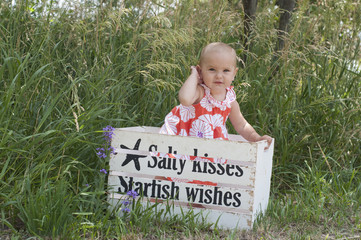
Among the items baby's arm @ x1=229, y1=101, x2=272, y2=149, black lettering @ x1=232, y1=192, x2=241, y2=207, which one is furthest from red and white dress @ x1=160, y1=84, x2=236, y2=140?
black lettering @ x1=232, y1=192, x2=241, y2=207

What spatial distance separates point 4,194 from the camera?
7.55 feet

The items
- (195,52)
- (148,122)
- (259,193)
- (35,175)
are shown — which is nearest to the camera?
(35,175)

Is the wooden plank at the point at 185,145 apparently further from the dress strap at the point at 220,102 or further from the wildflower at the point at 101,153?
the dress strap at the point at 220,102

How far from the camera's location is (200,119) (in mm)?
2916

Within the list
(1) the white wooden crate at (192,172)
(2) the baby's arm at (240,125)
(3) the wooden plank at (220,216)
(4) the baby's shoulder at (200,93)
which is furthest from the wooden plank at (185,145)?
(2) the baby's arm at (240,125)

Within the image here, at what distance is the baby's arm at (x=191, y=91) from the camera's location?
2.77 metres

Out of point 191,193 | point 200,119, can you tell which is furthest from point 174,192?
point 200,119

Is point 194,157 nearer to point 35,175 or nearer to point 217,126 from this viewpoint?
point 217,126

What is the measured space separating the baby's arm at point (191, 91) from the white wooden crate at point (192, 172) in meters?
0.32

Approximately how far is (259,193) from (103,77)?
1.14 m

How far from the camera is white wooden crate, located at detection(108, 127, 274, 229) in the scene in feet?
8.22

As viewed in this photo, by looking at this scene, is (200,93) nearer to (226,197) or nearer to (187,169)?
(187,169)

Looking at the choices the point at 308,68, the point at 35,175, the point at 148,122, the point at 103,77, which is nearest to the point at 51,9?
the point at 103,77

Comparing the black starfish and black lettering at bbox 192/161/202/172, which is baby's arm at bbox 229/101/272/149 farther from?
the black starfish
